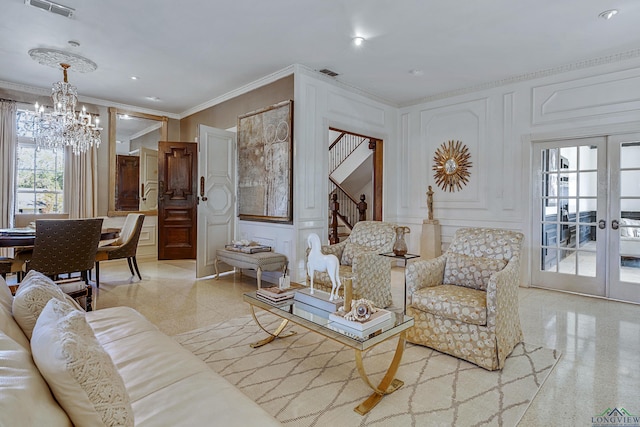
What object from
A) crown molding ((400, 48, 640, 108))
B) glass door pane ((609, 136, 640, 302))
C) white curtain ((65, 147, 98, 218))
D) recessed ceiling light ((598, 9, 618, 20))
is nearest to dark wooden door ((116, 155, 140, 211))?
white curtain ((65, 147, 98, 218))

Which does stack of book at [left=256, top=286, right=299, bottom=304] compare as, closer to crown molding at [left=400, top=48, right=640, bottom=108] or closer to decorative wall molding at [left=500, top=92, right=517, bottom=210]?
decorative wall molding at [left=500, top=92, right=517, bottom=210]

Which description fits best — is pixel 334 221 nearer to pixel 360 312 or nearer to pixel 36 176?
pixel 36 176

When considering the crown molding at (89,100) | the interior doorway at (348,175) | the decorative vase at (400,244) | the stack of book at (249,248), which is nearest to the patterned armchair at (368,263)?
the decorative vase at (400,244)

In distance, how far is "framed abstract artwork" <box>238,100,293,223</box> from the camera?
14.9ft

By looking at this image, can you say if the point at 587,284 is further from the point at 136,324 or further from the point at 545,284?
the point at 136,324

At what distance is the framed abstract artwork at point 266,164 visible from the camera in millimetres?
4535

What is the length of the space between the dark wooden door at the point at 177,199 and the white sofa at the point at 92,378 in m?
4.85

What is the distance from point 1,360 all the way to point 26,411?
0.78 feet

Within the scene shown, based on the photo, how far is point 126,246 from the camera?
4.61 m

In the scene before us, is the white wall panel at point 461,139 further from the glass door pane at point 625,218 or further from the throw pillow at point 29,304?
the throw pillow at point 29,304

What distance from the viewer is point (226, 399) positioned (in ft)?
3.99

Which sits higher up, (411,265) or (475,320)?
(411,265)

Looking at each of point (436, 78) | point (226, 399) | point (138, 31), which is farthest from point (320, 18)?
point (226, 399)

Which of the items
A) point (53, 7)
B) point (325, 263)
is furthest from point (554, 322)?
point (53, 7)
